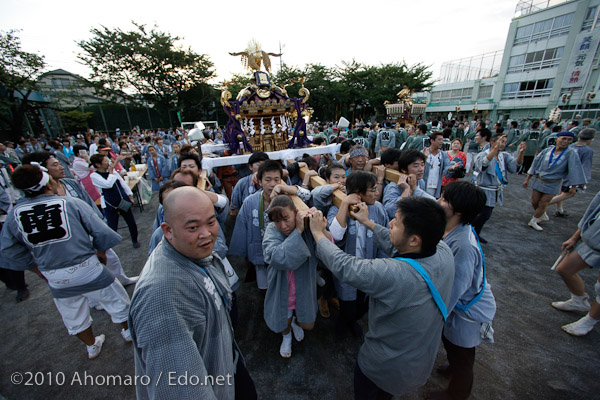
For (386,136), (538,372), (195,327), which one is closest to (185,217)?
(195,327)

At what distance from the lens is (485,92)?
3180 centimetres

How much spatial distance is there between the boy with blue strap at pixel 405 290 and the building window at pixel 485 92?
135ft

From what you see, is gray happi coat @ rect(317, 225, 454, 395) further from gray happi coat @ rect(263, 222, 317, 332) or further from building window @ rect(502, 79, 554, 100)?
building window @ rect(502, 79, 554, 100)

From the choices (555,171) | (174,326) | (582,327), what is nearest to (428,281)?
(174,326)

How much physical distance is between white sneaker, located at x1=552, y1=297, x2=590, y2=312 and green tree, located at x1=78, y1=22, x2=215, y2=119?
33.3 metres

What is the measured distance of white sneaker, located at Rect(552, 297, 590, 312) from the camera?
A: 119 inches

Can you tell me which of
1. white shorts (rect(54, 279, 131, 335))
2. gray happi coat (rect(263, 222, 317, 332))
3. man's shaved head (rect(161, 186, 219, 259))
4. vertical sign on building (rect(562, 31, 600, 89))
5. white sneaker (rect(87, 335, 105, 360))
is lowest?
white sneaker (rect(87, 335, 105, 360))

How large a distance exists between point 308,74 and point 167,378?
32.4 metres

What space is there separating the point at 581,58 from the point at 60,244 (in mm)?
39713

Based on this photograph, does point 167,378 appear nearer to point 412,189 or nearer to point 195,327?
point 195,327

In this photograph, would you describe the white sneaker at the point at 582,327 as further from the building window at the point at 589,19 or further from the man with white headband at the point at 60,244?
the building window at the point at 589,19

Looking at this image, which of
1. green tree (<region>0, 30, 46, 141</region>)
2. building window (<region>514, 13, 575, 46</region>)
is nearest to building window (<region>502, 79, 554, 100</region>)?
building window (<region>514, 13, 575, 46</region>)

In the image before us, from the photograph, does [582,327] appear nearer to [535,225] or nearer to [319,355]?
[319,355]

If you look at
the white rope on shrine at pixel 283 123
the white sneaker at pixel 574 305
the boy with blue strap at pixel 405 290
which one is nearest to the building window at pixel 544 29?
the white sneaker at pixel 574 305
